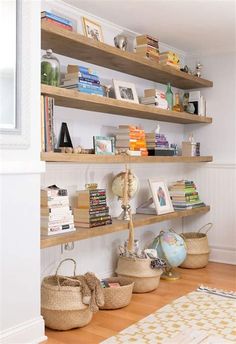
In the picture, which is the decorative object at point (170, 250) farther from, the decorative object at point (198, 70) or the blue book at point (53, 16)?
the blue book at point (53, 16)

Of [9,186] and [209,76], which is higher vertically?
[209,76]

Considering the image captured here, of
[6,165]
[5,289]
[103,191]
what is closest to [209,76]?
[103,191]

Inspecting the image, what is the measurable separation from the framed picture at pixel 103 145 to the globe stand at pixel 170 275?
1225 mm

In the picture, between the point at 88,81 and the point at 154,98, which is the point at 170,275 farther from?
the point at 88,81

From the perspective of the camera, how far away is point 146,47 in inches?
145

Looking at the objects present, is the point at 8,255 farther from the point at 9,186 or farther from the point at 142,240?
the point at 142,240

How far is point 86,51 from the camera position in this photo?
3.20m

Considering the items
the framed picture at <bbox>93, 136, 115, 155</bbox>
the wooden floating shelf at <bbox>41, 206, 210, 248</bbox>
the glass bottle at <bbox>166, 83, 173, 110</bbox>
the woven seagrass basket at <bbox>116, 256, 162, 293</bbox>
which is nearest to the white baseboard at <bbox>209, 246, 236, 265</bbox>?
the wooden floating shelf at <bbox>41, 206, 210, 248</bbox>

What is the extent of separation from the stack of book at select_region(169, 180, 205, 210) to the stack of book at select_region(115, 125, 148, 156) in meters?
0.80

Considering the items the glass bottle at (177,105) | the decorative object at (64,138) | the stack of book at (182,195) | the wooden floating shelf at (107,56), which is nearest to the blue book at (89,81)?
the wooden floating shelf at (107,56)

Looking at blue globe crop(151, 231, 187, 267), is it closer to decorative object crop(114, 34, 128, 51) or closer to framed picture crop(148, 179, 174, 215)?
framed picture crop(148, 179, 174, 215)

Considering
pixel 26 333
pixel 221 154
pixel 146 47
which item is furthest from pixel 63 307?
pixel 221 154

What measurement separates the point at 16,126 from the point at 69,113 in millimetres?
927

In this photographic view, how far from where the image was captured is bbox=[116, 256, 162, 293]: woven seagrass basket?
3420mm
